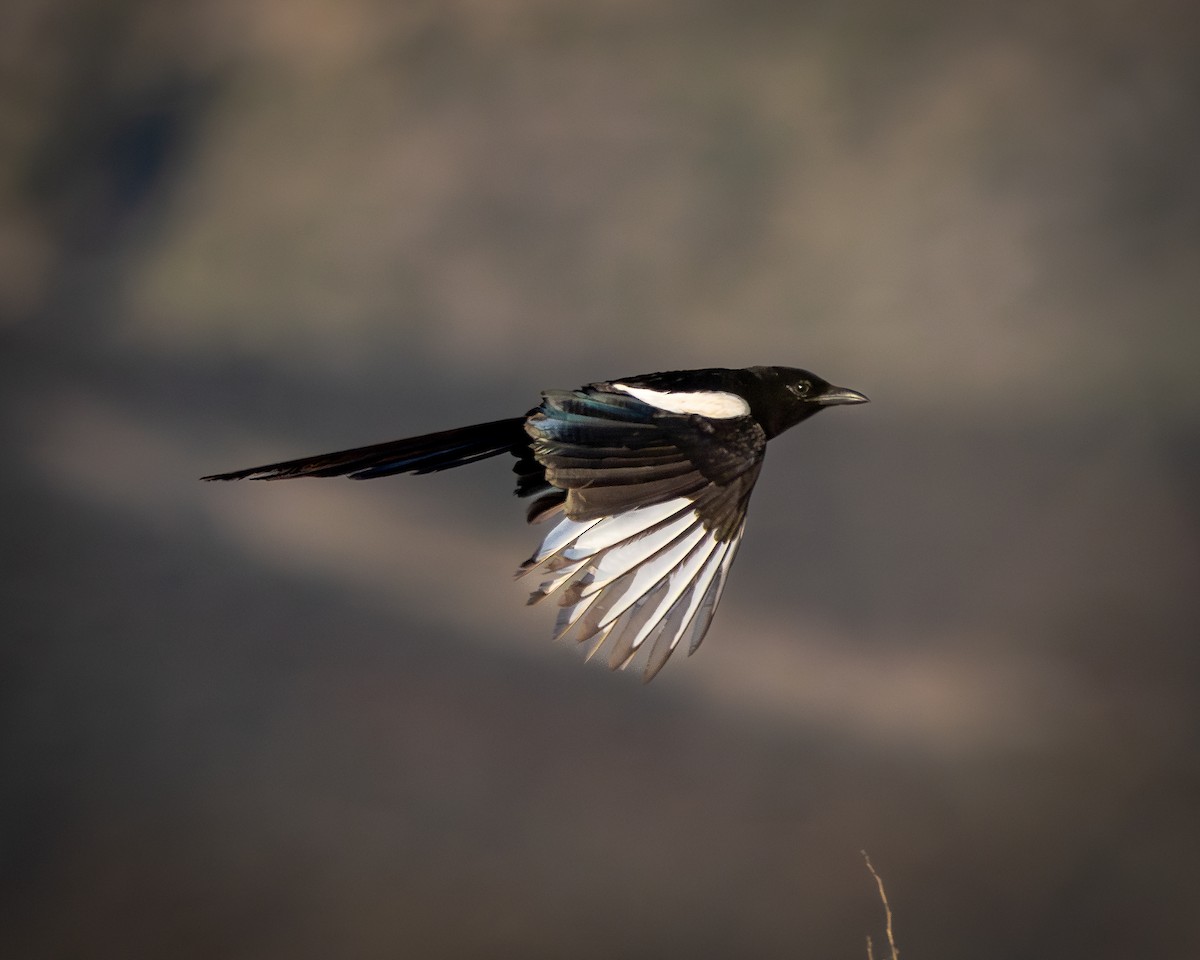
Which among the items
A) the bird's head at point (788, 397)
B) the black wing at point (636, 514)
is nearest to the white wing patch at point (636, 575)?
the black wing at point (636, 514)

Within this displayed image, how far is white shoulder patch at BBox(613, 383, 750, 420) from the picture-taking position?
0.97 metres

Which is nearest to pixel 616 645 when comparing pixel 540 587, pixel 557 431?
pixel 540 587

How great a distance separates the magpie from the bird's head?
35mm

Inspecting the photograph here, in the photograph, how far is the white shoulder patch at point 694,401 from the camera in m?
0.97

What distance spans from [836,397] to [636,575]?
32cm

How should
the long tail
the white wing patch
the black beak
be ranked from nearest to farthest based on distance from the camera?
the white wing patch, the long tail, the black beak

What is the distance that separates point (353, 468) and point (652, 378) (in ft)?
0.93

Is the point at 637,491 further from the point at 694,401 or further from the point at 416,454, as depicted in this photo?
the point at 416,454

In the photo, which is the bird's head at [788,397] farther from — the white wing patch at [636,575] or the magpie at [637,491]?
the white wing patch at [636,575]

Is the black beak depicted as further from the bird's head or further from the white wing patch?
the white wing patch

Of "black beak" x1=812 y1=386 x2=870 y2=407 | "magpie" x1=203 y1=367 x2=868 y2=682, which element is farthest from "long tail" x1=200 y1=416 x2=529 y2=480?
"black beak" x1=812 y1=386 x2=870 y2=407

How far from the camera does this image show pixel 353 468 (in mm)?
1029

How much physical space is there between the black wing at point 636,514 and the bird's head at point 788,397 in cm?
9

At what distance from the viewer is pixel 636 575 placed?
92 cm
